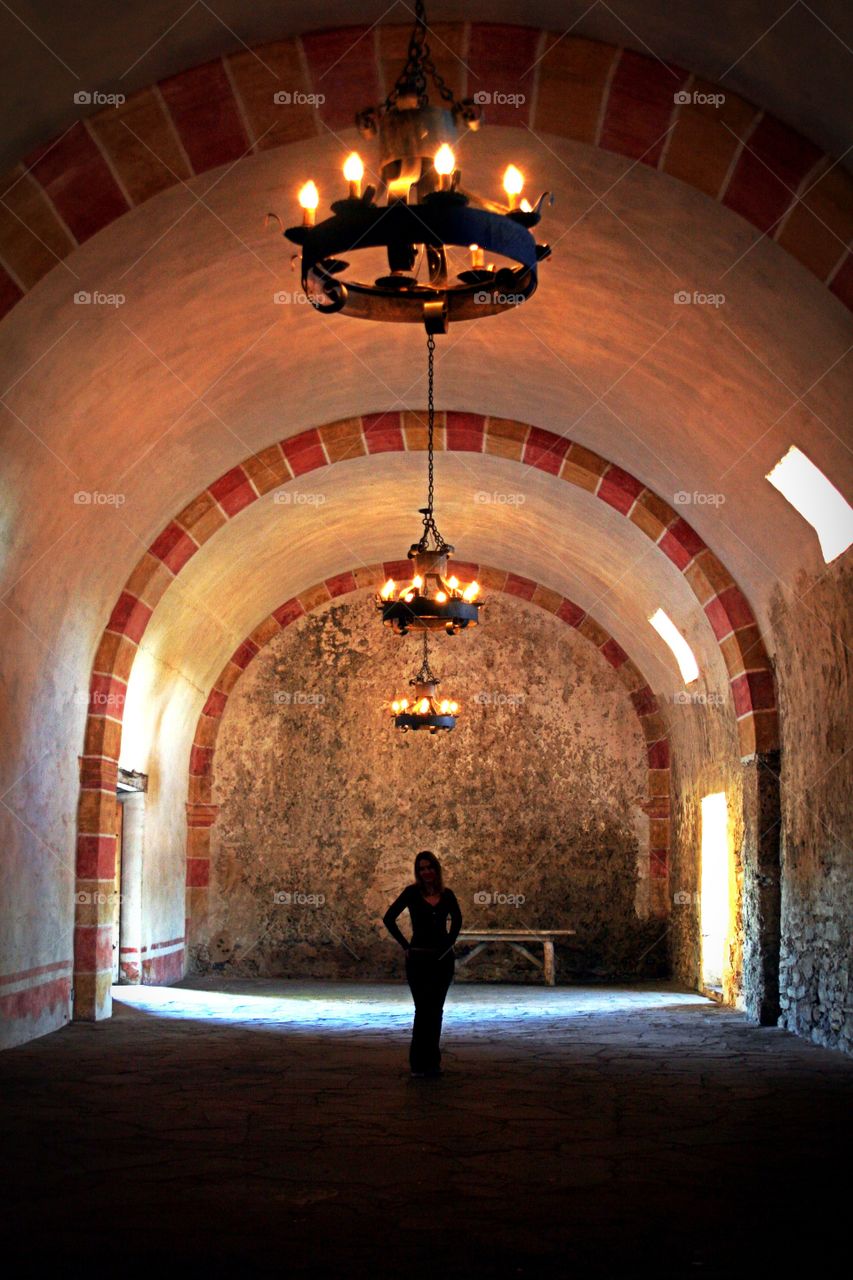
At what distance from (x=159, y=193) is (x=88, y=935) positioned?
19.8 feet

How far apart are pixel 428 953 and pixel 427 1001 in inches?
10.7

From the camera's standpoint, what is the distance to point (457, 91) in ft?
21.6

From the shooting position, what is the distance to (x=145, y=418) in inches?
375

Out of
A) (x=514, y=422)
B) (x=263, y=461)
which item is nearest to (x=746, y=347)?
(x=514, y=422)

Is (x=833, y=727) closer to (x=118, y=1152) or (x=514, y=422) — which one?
(x=514, y=422)
